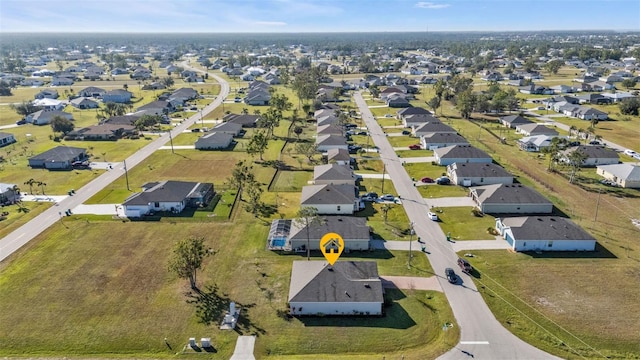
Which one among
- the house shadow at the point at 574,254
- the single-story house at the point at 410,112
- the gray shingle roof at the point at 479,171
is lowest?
the house shadow at the point at 574,254

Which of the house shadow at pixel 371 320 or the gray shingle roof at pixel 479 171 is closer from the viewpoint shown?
the house shadow at pixel 371 320

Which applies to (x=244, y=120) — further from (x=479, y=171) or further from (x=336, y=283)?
(x=336, y=283)

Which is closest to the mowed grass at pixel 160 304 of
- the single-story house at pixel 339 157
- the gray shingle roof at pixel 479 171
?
the gray shingle roof at pixel 479 171

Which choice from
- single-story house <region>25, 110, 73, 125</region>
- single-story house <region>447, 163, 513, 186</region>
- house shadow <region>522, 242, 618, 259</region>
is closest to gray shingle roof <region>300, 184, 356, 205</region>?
single-story house <region>447, 163, 513, 186</region>

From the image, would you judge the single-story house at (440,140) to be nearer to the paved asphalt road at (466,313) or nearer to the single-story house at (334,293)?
the paved asphalt road at (466,313)

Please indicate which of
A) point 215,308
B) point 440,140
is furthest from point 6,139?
point 440,140

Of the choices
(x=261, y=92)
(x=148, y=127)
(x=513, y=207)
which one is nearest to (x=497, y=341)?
(x=513, y=207)

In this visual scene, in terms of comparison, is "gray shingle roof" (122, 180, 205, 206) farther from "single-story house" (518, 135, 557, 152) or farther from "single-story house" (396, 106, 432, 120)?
"single-story house" (396, 106, 432, 120)
